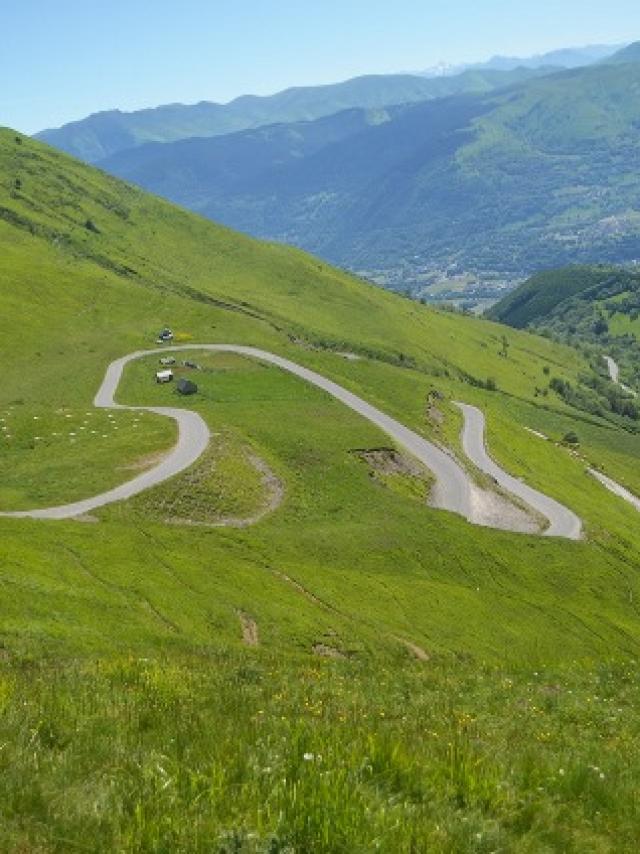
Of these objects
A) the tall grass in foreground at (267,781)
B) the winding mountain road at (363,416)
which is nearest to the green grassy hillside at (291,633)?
the tall grass in foreground at (267,781)

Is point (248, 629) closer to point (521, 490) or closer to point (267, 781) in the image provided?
point (267, 781)

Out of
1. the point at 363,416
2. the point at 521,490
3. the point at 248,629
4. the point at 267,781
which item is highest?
the point at 267,781

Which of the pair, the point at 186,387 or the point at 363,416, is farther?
the point at 186,387

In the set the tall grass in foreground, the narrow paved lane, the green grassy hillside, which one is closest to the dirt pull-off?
the green grassy hillside

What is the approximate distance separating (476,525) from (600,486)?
61.3 meters

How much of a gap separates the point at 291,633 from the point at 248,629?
267 cm

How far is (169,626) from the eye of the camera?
1902 inches

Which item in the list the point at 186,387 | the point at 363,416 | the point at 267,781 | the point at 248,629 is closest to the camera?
the point at 267,781

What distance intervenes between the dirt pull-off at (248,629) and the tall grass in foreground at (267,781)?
36759mm

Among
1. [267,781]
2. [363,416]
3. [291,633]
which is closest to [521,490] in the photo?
[363,416]

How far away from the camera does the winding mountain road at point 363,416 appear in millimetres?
77812

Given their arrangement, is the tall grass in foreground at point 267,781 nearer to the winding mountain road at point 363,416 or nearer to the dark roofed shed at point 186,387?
the winding mountain road at point 363,416

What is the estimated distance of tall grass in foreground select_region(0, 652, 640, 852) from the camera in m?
7.70

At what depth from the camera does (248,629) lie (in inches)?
2051
